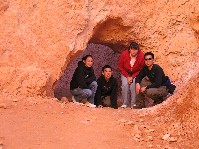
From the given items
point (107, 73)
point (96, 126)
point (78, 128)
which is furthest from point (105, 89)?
point (78, 128)

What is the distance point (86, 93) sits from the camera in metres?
5.07

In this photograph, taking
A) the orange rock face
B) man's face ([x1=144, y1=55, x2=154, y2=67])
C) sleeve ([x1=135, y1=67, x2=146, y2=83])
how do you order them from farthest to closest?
sleeve ([x1=135, y1=67, x2=146, y2=83]) < man's face ([x1=144, y1=55, x2=154, y2=67]) < the orange rock face

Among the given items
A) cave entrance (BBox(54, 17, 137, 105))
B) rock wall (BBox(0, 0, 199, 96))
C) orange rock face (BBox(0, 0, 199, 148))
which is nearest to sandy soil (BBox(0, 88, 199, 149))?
orange rock face (BBox(0, 0, 199, 148))

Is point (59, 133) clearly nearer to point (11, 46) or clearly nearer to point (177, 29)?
point (11, 46)

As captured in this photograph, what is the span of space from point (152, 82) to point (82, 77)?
3.18 ft

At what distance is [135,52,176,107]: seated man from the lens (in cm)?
506

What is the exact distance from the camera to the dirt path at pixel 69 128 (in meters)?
3.06

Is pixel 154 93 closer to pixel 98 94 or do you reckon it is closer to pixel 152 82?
pixel 152 82

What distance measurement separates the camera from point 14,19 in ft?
15.6

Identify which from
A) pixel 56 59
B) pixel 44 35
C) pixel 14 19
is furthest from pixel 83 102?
pixel 14 19

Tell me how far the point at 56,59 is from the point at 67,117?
1252 mm

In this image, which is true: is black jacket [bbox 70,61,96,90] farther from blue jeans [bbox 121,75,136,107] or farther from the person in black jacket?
blue jeans [bbox 121,75,136,107]

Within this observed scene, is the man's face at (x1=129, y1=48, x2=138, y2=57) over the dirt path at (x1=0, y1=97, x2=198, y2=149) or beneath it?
over

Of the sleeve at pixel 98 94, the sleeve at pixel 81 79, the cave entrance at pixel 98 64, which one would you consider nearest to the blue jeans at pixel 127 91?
the sleeve at pixel 98 94
